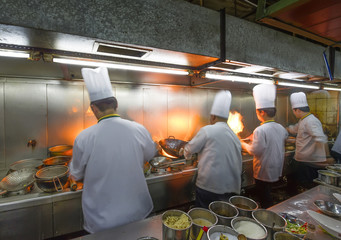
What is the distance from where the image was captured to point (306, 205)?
1987mm

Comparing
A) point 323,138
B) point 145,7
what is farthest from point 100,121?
point 323,138

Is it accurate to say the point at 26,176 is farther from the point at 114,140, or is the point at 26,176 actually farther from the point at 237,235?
the point at 237,235

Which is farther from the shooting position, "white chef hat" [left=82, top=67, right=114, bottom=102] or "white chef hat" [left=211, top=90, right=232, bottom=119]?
"white chef hat" [left=211, top=90, right=232, bottom=119]

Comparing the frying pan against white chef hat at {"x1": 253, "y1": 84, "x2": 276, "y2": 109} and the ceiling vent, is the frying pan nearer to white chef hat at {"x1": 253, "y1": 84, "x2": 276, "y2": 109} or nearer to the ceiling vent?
the ceiling vent

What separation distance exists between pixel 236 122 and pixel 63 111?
4.43 m

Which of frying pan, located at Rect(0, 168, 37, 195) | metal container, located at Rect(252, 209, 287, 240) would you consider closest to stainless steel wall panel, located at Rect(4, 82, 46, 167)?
frying pan, located at Rect(0, 168, 37, 195)

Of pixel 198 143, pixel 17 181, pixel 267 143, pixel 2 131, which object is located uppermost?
pixel 2 131

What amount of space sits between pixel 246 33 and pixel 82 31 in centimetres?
179

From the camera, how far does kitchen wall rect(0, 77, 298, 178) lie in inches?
113

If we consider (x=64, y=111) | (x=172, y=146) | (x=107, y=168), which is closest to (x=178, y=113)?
(x=172, y=146)

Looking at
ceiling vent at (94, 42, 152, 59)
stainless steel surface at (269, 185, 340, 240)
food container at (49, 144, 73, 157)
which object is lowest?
stainless steel surface at (269, 185, 340, 240)

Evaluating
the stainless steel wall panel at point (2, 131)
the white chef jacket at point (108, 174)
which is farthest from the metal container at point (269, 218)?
the stainless steel wall panel at point (2, 131)

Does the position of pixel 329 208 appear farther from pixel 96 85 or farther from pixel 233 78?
pixel 96 85

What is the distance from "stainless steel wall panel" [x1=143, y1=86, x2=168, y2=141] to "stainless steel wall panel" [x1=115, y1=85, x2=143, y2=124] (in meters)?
0.12
